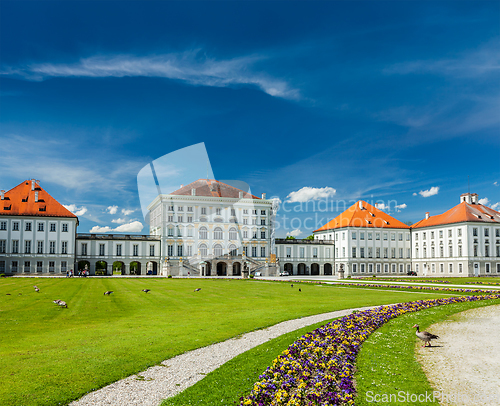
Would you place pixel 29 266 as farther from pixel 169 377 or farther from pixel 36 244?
pixel 169 377

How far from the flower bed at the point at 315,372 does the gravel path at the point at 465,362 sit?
5.66ft

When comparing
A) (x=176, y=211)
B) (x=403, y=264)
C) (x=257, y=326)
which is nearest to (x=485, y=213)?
(x=403, y=264)

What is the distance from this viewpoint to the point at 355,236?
77.3 m

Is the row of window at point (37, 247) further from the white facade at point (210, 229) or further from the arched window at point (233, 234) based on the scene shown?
the arched window at point (233, 234)

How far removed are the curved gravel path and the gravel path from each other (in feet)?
15.6

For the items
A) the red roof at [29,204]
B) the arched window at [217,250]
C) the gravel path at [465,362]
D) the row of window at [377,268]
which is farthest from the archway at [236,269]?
the gravel path at [465,362]

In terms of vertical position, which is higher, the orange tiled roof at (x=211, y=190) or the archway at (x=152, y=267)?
the orange tiled roof at (x=211, y=190)

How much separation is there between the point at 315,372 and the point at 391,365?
2.00m

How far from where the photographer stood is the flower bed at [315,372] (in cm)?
729

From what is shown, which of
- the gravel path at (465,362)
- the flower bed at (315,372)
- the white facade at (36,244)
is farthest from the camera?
the white facade at (36,244)

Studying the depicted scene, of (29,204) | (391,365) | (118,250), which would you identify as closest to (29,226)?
(29,204)

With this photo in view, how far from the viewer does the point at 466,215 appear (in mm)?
70000

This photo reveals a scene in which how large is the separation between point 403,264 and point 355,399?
78119mm

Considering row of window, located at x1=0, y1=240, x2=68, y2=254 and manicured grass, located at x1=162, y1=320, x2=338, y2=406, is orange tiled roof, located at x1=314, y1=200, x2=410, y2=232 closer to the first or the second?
row of window, located at x1=0, y1=240, x2=68, y2=254
